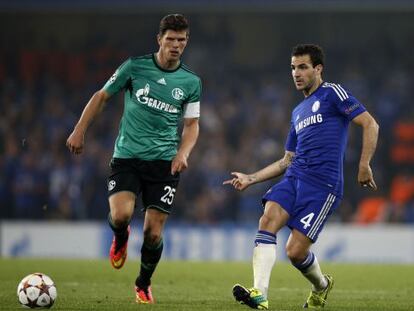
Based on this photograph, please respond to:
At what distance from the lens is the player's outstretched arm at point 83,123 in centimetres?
820

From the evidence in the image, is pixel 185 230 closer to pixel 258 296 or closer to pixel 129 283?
pixel 129 283

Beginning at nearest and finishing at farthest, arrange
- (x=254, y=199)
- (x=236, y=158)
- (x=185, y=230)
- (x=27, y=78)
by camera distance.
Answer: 1. (x=185, y=230)
2. (x=254, y=199)
3. (x=236, y=158)
4. (x=27, y=78)

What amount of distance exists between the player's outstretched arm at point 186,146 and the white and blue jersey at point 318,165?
79 cm

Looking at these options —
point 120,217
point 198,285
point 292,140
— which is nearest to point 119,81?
point 120,217

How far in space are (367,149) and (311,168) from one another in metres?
0.52

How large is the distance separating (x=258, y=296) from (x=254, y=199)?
13.2m

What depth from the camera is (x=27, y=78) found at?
25.0m

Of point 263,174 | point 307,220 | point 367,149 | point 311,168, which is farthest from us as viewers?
point 263,174

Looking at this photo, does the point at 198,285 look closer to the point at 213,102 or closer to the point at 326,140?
the point at 326,140

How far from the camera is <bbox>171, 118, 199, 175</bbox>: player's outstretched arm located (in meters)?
8.38

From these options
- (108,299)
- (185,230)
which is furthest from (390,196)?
(108,299)

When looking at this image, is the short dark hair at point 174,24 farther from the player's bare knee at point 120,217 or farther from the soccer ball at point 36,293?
the soccer ball at point 36,293

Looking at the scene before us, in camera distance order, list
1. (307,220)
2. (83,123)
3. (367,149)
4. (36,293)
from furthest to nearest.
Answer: (83,123) → (307,220) → (367,149) → (36,293)

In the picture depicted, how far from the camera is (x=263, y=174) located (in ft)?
27.6
